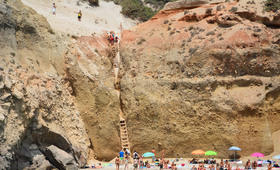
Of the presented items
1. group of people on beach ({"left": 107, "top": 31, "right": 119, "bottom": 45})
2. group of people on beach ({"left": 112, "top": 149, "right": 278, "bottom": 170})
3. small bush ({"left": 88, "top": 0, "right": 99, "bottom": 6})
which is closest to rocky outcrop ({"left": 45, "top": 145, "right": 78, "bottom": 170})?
group of people on beach ({"left": 112, "top": 149, "right": 278, "bottom": 170})

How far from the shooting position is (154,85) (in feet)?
90.7

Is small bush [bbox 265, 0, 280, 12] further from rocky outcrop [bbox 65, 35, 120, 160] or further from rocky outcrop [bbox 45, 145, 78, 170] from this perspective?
rocky outcrop [bbox 45, 145, 78, 170]

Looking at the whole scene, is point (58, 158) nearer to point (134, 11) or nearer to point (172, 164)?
point (172, 164)

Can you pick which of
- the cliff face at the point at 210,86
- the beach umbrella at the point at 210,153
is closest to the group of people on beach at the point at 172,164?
the beach umbrella at the point at 210,153

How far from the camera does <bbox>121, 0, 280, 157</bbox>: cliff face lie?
25.2 meters

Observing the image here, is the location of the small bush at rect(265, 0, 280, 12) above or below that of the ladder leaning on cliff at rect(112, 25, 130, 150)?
above

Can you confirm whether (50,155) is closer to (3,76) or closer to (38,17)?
(3,76)

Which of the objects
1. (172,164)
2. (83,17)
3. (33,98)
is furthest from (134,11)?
(172,164)

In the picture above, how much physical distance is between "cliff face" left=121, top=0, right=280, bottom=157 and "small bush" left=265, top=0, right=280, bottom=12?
21.1 inches

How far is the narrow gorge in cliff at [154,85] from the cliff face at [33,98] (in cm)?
9

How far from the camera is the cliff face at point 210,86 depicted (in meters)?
25.2

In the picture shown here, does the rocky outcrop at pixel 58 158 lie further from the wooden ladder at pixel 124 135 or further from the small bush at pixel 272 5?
the small bush at pixel 272 5

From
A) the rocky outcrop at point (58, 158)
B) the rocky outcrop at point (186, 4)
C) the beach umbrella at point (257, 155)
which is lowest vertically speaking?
the rocky outcrop at point (58, 158)

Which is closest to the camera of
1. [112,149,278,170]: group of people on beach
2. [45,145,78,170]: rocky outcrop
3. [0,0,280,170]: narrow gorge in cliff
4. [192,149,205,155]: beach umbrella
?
[45,145,78,170]: rocky outcrop
